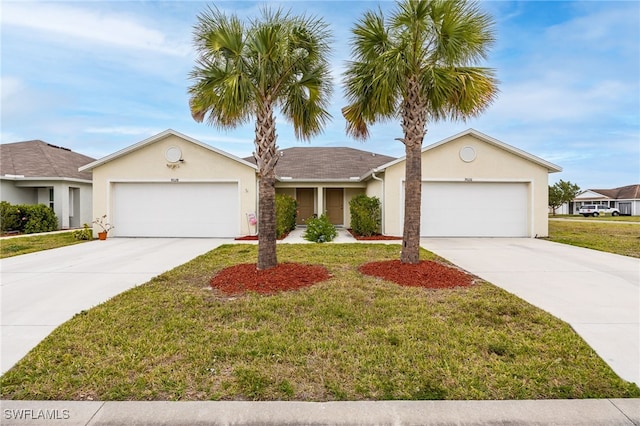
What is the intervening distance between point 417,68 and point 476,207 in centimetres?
898

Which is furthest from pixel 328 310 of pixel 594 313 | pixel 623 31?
pixel 623 31

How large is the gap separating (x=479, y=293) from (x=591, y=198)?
2286 inches

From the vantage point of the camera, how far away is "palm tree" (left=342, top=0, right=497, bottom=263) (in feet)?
20.0

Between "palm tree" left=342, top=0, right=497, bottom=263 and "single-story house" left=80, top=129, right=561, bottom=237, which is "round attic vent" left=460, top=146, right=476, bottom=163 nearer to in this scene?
"single-story house" left=80, top=129, right=561, bottom=237

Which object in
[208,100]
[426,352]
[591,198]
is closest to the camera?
[426,352]

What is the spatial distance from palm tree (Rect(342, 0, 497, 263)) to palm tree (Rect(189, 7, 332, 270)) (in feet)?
3.15

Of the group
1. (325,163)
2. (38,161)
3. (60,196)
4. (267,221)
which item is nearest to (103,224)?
(60,196)

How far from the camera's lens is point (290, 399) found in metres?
2.58

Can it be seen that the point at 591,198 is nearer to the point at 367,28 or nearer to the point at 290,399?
the point at 367,28

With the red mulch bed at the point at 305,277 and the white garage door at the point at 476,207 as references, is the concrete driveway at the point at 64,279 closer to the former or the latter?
the red mulch bed at the point at 305,277

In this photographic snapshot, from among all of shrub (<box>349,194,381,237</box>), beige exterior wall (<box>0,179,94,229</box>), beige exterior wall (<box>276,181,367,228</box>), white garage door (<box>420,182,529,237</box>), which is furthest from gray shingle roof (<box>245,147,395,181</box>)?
beige exterior wall (<box>0,179,94,229</box>)

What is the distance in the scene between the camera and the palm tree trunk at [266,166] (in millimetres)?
6137

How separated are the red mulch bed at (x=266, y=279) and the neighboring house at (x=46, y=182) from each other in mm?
15397

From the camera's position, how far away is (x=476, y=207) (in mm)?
13523
